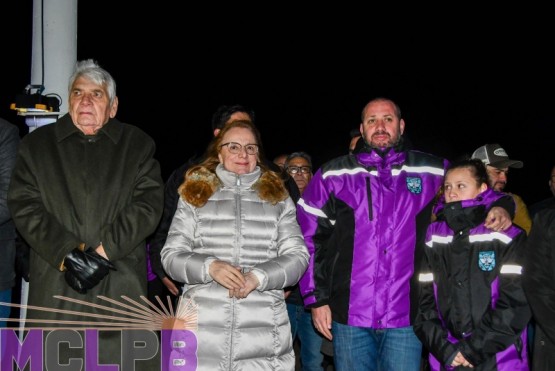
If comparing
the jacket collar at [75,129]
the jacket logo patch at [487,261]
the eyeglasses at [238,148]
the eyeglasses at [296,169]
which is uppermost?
the jacket collar at [75,129]

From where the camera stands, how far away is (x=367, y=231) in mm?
3480

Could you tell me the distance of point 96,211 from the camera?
313 centimetres

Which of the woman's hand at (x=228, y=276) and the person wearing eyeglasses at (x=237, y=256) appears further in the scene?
the person wearing eyeglasses at (x=237, y=256)

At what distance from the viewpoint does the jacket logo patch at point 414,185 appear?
3.53 m

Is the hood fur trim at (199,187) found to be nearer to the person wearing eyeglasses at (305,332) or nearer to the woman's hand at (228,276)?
the woman's hand at (228,276)

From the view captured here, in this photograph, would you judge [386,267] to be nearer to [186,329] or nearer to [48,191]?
[186,329]

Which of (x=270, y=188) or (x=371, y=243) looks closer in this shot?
(x=270, y=188)

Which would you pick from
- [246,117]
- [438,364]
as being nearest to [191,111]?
[246,117]

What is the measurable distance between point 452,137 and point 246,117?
13.5 metres

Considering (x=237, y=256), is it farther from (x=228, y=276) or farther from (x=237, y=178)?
(x=237, y=178)

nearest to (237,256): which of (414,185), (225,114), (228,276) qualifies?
(228,276)

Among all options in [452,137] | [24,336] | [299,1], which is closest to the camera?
[24,336]

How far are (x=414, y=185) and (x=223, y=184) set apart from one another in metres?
1.07

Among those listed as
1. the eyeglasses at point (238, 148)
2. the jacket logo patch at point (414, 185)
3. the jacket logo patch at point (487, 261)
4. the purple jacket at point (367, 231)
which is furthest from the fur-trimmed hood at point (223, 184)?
the jacket logo patch at point (487, 261)
